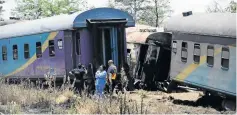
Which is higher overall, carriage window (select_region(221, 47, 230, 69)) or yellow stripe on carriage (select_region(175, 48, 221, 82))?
carriage window (select_region(221, 47, 230, 69))

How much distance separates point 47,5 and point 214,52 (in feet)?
139

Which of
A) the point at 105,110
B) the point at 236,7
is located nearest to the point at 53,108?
the point at 105,110

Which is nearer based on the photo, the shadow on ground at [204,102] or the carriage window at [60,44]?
the shadow on ground at [204,102]

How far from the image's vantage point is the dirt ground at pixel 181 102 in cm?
1178

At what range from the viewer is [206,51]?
1343cm

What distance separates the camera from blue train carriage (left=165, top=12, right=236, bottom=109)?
1219cm

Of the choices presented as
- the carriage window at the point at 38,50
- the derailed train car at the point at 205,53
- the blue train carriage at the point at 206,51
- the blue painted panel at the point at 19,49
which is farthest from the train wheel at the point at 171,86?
the carriage window at the point at 38,50

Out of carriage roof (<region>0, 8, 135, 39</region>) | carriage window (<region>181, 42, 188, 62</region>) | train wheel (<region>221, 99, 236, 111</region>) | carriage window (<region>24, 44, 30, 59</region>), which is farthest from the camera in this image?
carriage window (<region>24, 44, 30, 59</region>)

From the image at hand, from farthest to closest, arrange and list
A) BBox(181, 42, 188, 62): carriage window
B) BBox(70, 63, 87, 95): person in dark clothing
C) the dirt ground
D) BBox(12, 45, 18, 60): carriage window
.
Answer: BBox(12, 45, 18, 60): carriage window
BBox(70, 63, 87, 95): person in dark clothing
BBox(181, 42, 188, 62): carriage window
the dirt ground

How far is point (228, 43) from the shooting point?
12195 mm

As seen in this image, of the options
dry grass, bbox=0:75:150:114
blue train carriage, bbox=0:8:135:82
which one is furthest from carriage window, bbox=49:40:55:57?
dry grass, bbox=0:75:150:114

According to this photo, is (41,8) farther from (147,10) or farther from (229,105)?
(229,105)

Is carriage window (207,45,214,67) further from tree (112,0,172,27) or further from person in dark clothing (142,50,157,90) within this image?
tree (112,0,172,27)

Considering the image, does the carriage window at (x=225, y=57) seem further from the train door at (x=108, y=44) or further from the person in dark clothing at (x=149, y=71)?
the person in dark clothing at (x=149, y=71)
